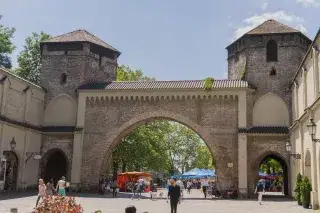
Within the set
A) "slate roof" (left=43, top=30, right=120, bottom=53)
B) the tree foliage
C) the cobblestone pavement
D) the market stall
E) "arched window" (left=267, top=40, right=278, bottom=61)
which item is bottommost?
the cobblestone pavement

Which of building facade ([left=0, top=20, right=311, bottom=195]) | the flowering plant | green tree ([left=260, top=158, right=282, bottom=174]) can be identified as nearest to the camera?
the flowering plant

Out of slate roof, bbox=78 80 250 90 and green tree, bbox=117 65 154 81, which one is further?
green tree, bbox=117 65 154 81

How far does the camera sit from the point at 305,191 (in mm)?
21656

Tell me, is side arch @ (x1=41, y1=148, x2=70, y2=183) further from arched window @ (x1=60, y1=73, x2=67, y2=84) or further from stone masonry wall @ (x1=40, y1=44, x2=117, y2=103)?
arched window @ (x1=60, y1=73, x2=67, y2=84)

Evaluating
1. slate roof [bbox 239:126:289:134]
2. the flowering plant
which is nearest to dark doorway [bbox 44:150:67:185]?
slate roof [bbox 239:126:289:134]

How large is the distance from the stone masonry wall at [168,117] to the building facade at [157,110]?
8 cm

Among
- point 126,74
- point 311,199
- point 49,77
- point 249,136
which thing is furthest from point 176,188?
point 126,74

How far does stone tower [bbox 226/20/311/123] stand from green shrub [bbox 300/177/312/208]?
34.0ft

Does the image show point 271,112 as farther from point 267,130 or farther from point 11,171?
point 11,171

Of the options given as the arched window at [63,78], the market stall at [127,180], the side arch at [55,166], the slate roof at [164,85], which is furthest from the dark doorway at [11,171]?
the market stall at [127,180]

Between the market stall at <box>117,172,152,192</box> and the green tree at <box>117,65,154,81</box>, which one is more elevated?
the green tree at <box>117,65,154,81</box>

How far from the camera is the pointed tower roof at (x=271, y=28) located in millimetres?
32875

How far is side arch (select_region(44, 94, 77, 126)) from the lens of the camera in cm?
3438

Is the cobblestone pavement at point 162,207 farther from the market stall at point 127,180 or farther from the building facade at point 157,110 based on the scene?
the market stall at point 127,180
